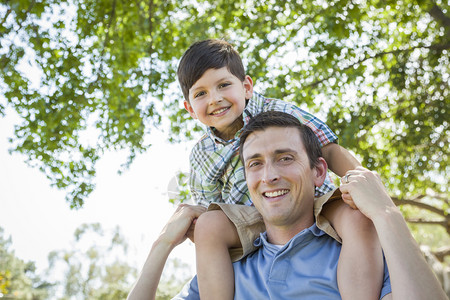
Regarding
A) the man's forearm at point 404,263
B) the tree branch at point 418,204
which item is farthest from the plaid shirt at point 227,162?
the tree branch at point 418,204

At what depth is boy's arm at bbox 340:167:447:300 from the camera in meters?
1.59

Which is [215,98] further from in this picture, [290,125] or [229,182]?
[290,125]

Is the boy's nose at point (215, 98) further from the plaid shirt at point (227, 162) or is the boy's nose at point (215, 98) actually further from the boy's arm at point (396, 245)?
the boy's arm at point (396, 245)

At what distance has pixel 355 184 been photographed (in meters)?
1.87

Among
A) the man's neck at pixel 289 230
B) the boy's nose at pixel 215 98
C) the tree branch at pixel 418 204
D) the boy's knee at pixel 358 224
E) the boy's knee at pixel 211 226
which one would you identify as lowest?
the boy's knee at pixel 358 224

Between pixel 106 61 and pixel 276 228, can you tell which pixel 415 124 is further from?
pixel 276 228

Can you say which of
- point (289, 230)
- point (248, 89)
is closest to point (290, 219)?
point (289, 230)

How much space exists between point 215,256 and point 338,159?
0.72 m

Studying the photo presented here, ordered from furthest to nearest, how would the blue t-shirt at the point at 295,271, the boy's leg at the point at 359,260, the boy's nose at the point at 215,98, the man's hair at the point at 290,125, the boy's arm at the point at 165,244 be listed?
1. the boy's nose at the point at 215,98
2. the boy's arm at the point at 165,244
3. the man's hair at the point at 290,125
4. the blue t-shirt at the point at 295,271
5. the boy's leg at the point at 359,260

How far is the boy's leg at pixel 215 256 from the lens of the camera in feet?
7.02

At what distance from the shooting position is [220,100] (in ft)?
8.61

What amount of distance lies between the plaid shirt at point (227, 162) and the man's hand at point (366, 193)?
54cm

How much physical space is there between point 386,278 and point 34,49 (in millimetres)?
6881

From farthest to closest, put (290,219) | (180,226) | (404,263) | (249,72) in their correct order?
1. (249,72)
2. (180,226)
3. (290,219)
4. (404,263)
